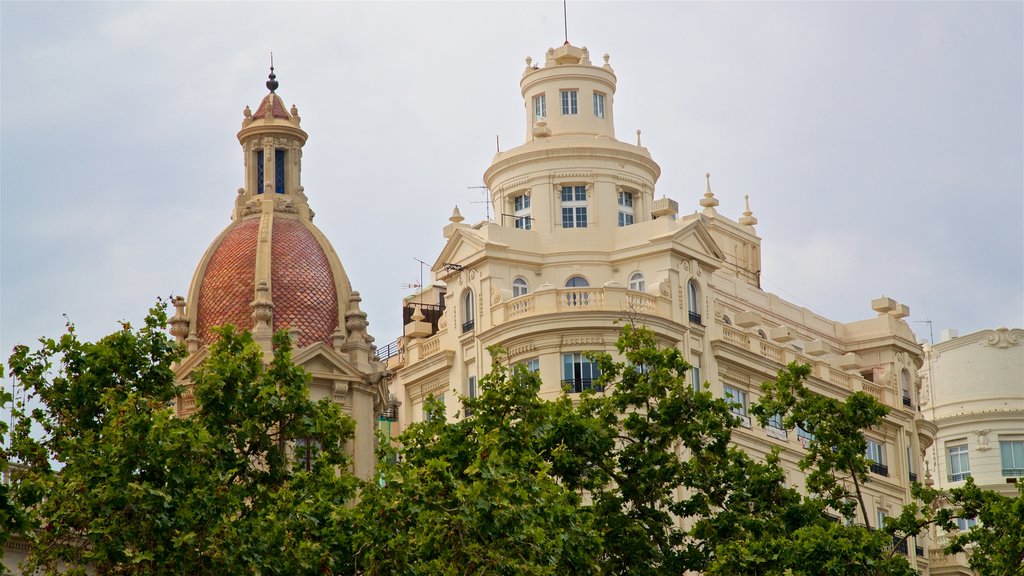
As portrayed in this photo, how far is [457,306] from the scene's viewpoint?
291 feet

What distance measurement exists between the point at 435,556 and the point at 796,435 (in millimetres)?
41640

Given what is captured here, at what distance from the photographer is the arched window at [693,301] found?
87.5m

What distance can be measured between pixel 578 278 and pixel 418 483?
117 ft

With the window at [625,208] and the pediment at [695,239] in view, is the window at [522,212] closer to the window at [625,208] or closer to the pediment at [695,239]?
the window at [625,208]

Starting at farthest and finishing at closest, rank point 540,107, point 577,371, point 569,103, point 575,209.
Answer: point 540,107
point 569,103
point 575,209
point 577,371

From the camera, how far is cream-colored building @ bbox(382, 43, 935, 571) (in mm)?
84438

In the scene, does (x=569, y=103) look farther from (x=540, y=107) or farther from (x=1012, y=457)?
(x=1012, y=457)

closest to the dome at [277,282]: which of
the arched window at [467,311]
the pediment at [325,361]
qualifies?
the pediment at [325,361]

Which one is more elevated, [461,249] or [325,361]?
[461,249]

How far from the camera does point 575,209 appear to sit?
89.6 metres

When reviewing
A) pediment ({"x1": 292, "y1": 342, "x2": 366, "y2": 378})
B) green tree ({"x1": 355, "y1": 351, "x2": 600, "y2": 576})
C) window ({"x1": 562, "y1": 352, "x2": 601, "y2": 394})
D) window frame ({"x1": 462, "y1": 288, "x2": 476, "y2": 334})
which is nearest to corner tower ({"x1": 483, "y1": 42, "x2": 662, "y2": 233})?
window frame ({"x1": 462, "y1": 288, "x2": 476, "y2": 334})

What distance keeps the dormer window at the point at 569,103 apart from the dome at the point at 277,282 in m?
18.9

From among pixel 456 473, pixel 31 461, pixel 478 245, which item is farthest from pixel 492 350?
pixel 478 245

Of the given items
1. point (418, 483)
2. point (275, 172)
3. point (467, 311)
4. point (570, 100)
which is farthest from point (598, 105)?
point (418, 483)
